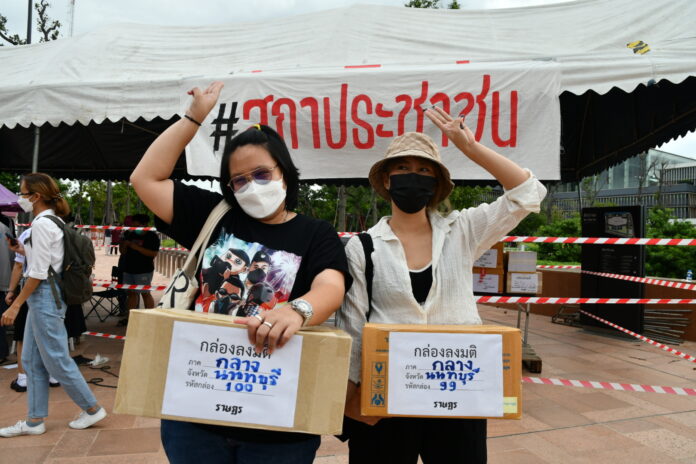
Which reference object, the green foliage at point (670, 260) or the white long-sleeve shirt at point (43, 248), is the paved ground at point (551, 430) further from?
the green foliage at point (670, 260)

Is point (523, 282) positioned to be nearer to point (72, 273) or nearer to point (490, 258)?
point (490, 258)

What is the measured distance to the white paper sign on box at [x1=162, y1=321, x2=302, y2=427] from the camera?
1.36 m

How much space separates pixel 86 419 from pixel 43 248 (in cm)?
127

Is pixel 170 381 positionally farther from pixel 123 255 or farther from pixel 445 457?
pixel 123 255

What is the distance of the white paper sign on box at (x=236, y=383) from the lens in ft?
4.48

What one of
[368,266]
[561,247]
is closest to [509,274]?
[368,266]

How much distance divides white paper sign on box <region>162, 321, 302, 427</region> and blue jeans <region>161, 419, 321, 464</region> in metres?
0.12

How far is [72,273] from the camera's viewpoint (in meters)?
3.59

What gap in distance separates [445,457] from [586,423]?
8.41ft

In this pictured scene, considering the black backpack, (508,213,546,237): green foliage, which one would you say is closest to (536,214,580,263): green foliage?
the black backpack

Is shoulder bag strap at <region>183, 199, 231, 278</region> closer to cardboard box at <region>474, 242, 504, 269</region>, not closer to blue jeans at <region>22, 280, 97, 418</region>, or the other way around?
blue jeans at <region>22, 280, 97, 418</region>

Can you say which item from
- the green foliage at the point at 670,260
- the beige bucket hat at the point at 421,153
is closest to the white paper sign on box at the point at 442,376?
the beige bucket hat at the point at 421,153

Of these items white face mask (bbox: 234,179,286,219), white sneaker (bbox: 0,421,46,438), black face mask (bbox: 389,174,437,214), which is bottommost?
white sneaker (bbox: 0,421,46,438)

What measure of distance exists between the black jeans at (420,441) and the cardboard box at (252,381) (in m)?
0.48
